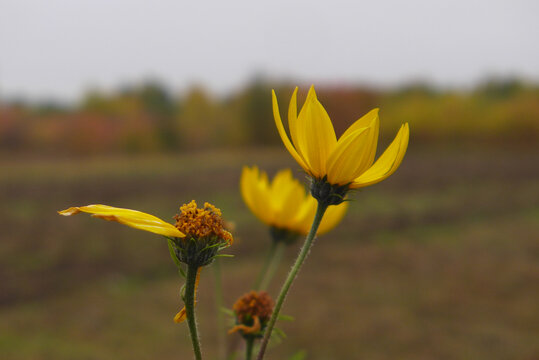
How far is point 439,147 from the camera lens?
2333 centimetres

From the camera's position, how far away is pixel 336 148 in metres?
0.58

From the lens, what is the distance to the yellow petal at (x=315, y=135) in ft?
1.94

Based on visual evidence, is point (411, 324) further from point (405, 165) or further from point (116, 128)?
point (116, 128)

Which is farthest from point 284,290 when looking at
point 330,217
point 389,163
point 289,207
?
point 289,207

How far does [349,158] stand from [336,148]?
2 cm

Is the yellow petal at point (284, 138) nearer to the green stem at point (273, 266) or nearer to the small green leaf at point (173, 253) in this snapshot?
the small green leaf at point (173, 253)

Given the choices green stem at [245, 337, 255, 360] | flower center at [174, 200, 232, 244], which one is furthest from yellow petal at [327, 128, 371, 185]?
green stem at [245, 337, 255, 360]

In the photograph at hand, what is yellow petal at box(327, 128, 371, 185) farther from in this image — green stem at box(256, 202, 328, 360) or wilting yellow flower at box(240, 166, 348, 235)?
wilting yellow flower at box(240, 166, 348, 235)

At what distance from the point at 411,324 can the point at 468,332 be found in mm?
596

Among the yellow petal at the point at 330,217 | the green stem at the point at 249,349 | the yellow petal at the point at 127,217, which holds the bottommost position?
the green stem at the point at 249,349

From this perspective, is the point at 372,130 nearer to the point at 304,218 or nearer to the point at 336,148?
the point at 336,148

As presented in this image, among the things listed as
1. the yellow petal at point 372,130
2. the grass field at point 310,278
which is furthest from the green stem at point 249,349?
the grass field at point 310,278

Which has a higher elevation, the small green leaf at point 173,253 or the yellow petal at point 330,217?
the small green leaf at point 173,253

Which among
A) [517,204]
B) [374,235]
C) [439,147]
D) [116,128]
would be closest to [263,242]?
[374,235]
